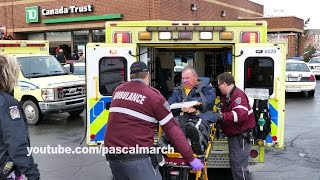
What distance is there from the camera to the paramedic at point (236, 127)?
212 inches

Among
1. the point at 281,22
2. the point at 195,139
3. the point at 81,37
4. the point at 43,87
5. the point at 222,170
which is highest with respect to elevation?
the point at 281,22

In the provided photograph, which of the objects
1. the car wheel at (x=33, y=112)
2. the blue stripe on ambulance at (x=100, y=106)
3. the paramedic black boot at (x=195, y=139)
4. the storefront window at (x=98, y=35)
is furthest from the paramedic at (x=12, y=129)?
the storefront window at (x=98, y=35)

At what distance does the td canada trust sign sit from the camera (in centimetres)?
2798

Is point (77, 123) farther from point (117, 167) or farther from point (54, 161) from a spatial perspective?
point (117, 167)

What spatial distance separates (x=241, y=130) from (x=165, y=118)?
1.92 m

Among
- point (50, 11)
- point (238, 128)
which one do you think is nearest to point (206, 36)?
point (238, 128)

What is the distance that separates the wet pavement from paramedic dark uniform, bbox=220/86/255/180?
4.25 feet

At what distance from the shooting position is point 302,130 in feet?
34.4

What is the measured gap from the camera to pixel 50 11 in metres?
29.7

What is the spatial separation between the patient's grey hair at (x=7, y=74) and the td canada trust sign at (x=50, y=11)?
2471 cm

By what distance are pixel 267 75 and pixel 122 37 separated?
2.19 m

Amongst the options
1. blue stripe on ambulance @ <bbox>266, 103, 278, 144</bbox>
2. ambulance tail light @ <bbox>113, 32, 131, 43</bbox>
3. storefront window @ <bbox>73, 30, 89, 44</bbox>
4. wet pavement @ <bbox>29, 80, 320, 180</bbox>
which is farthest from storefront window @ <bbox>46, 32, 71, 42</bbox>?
blue stripe on ambulance @ <bbox>266, 103, 278, 144</bbox>

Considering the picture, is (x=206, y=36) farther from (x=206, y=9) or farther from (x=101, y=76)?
(x=206, y=9)

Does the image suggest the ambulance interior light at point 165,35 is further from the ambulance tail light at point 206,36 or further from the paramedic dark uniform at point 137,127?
the paramedic dark uniform at point 137,127
